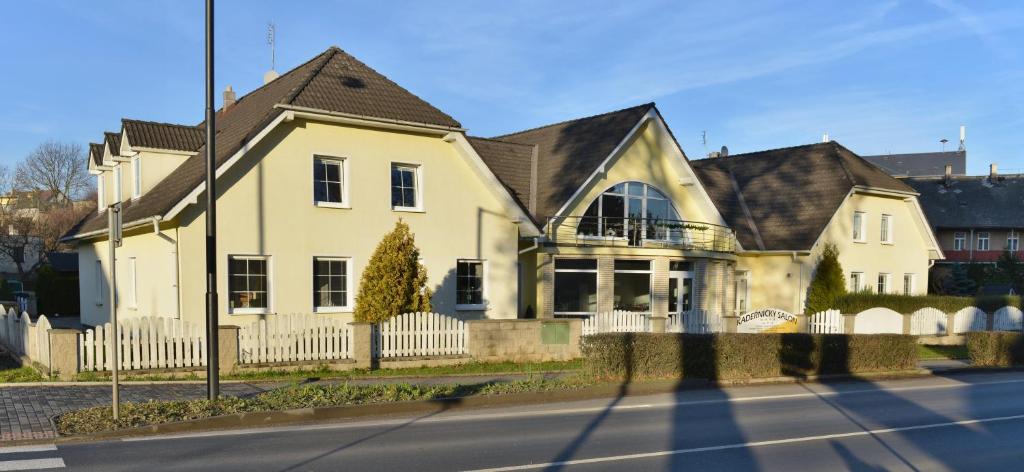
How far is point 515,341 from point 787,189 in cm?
1872

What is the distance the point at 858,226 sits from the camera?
3209 centimetres

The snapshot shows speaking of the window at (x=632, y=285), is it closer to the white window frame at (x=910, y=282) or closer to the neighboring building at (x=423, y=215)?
the neighboring building at (x=423, y=215)

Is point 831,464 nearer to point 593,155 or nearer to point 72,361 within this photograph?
point 72,361

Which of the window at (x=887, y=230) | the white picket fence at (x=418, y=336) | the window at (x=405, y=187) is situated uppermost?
the window at (x=405, y=187)

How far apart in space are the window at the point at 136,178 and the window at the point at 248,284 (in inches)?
166

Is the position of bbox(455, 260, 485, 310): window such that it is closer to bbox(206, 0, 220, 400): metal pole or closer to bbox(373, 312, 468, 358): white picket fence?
bbox(373, 312, 468, 358): white picket fence

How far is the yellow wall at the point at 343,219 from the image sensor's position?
17375 millimetres

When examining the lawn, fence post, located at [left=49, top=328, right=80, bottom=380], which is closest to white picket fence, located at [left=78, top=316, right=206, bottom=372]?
fence post, located at [left=49, top=328, right=80, bottom=380]

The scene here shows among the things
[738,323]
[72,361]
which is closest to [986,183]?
[738,323]

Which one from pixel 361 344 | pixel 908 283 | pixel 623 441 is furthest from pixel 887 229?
pixel 623 441

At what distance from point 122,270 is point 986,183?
6320 centimetres

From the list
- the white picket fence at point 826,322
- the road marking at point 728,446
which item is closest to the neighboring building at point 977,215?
the white picket fence at point 826,322

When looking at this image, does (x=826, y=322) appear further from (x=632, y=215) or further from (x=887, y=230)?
(x=887, y=230)

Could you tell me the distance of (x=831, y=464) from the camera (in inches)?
352
